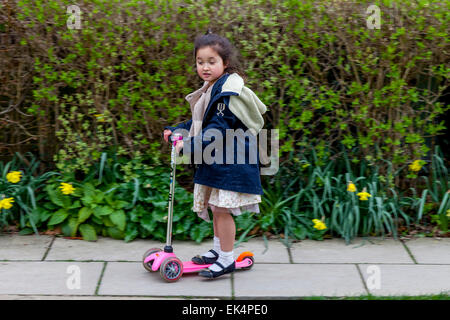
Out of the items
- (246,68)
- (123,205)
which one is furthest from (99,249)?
(246,68)

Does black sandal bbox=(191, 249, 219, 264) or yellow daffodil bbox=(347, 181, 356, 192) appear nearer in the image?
black sandal bbox=(191, 249, 219, 264)

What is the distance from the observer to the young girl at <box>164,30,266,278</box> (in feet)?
13.7

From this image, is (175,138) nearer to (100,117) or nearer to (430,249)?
(100,117)

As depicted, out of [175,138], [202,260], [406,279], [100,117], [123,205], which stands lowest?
[406,279]

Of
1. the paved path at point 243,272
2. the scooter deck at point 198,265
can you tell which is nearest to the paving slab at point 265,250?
the paved path at point 243,272

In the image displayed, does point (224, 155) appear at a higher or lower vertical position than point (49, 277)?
higher

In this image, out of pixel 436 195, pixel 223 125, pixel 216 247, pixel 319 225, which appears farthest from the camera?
pixel 436 195

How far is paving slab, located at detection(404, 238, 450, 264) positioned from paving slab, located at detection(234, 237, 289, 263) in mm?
991

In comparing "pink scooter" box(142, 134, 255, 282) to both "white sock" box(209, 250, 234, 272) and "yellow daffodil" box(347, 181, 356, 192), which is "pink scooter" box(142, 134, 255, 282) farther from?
"yellow daffodil" box(347, 181, 356, 192)

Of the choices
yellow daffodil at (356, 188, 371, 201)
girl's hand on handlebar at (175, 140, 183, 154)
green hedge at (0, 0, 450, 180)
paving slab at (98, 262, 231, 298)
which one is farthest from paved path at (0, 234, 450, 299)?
girl's hand on handlebar at (175, 140, 183, 154)

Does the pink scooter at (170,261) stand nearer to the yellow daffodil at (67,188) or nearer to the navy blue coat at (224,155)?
the navy blue coat at (224,155)

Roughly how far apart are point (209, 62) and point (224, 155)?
23.8 inches

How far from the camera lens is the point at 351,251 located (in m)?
5.01

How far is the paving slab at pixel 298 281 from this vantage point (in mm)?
4242
